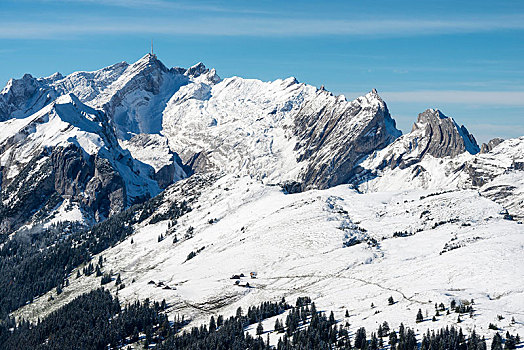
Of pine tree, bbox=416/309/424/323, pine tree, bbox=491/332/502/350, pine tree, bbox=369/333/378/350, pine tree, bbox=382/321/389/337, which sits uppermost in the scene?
pine tree, bbox=416/309/424/323

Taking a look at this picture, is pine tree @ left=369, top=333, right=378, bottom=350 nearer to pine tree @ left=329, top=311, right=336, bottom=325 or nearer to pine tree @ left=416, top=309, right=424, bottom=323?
pine tree @ left=416, top=309, right=424, bottom=323

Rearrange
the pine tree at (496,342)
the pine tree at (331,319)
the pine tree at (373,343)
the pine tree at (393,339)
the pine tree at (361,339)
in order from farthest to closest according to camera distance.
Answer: the pine tree at (331,319), the pine tree at (361,339), the pine tree at (373,343), the pine tree at (393,339), the pine tree at (496,342)

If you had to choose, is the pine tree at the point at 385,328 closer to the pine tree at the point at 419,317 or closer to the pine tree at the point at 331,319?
the pine tree at the point at 419,317

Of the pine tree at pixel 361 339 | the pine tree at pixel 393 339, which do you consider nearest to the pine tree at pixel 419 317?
the pine tree at pixel 393 339

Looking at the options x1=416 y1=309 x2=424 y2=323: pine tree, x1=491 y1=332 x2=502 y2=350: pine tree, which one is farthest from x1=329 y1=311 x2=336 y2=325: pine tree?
x1=491 y1=332 x2=502 y2=350: pine tree

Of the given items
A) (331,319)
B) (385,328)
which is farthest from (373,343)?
(331,319)

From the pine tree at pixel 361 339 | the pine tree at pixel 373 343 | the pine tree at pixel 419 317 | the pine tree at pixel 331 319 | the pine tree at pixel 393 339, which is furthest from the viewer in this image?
the pine tree at pixel 331 319

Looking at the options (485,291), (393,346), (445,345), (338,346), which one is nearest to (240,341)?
(338,346)

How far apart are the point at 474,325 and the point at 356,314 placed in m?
39.1

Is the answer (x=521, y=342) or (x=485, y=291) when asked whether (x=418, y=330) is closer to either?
(x=521, y=342)

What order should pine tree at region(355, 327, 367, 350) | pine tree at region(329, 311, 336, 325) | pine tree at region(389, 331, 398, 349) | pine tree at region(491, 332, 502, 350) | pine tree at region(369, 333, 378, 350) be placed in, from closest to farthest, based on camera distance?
pine tree at region(491, 332, 502, 350)
pine tree at region(389, 331, 398, 349)
pine tree at region(369, 333, 378, 350)
pine tree at region(355, 327, 367, 350)
pine tree at region(329, 311, 336, 325)

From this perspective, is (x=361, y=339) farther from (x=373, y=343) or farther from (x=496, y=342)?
(x=496, y=342)

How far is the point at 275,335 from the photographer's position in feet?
635

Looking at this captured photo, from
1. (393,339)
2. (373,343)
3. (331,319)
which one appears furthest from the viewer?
(331,319)
